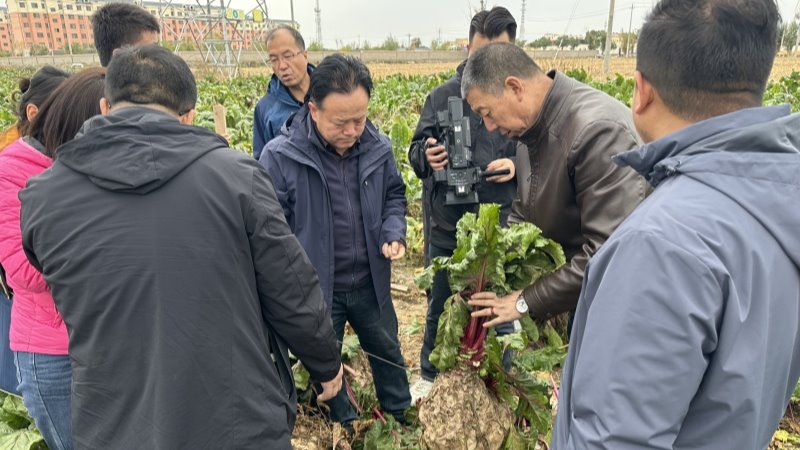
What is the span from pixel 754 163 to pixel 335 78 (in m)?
2.01

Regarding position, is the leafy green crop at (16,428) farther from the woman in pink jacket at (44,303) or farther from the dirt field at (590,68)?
the dirt field at (590,68)

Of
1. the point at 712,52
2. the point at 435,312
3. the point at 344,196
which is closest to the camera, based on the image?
the point at 712,52

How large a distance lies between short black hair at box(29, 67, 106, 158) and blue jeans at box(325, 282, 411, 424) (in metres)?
1.49

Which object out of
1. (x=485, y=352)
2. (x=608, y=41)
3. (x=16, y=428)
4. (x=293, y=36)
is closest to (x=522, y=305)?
(x=485, y=352)

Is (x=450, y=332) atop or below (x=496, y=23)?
below

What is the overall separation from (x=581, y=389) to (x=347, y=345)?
91.9 inches

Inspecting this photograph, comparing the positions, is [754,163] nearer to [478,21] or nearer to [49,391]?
[49,391]

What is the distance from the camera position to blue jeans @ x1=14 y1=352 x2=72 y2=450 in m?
2.14

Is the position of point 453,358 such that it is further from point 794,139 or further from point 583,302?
point 794,139

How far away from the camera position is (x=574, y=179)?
7.84ft

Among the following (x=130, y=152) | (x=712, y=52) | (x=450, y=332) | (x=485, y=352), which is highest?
(x=712, y=52)

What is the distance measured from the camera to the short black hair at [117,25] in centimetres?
316

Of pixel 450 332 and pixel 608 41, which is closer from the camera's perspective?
pixel 450 332

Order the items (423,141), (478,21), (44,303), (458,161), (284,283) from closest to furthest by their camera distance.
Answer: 1. (284,283)
2. (44,303)
3. (458,161)
4. (423,141)
5. (478,21)
